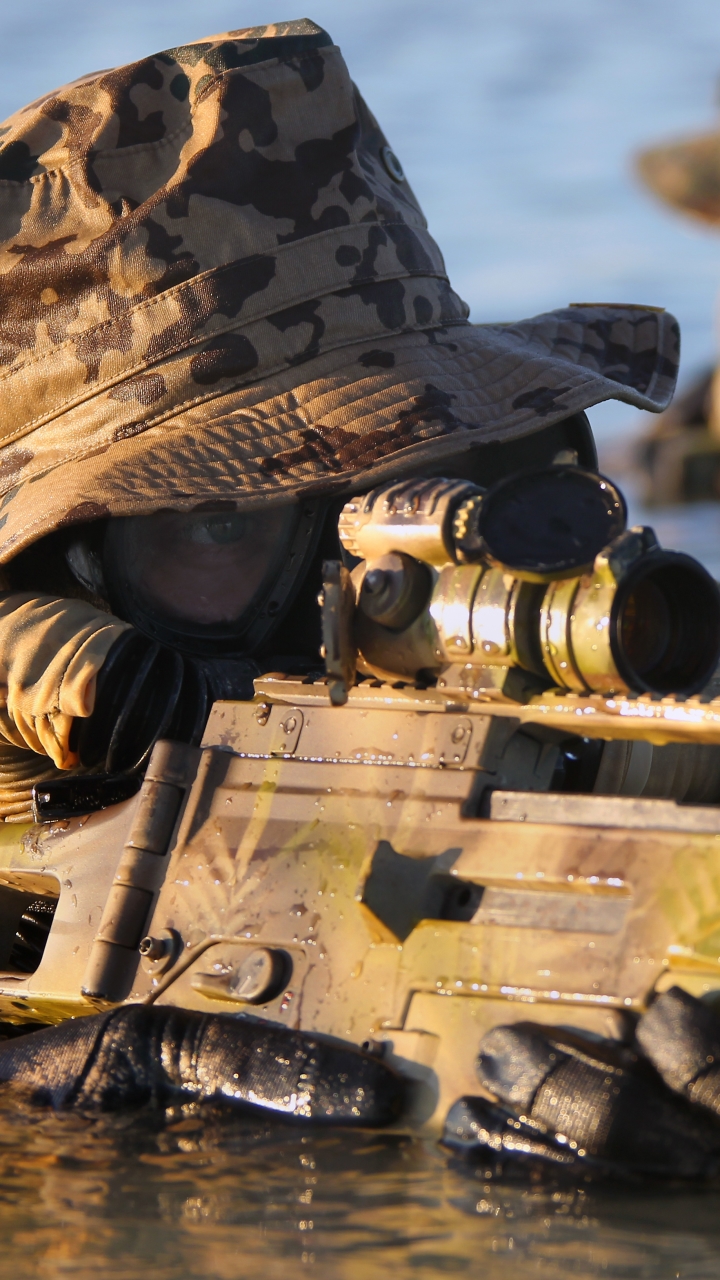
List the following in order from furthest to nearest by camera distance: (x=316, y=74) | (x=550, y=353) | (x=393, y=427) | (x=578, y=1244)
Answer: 1. (x=550, y=353)
2. (x=316, y=74)
3. (x=393, y=427)
4. (x=578, y=1244)

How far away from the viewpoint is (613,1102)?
2.21 meters

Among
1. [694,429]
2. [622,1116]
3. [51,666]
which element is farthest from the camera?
[694,429]

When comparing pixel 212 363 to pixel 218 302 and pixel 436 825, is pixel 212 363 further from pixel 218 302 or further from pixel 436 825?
pixel 436 825

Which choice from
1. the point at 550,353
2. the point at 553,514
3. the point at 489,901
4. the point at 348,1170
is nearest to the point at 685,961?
the point at 489,901

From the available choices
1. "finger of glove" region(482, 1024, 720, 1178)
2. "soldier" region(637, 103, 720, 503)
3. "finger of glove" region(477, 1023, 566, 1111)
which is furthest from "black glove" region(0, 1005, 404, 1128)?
"soldier" region(637, 103, 720, 503)

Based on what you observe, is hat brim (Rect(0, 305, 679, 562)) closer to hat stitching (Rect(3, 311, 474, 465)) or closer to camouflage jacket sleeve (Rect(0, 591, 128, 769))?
hat stitching (Rect(3, 311, 474, 465))

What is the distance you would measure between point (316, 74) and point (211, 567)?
109 centimetres

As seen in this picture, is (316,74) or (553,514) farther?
(316,74)

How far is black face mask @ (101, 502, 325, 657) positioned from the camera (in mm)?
3420

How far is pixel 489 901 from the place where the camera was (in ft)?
8.29

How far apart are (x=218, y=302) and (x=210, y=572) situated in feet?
1.79

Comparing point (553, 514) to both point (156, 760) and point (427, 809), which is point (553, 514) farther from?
point (156, 760)

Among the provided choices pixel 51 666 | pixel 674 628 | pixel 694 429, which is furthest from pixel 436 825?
pixel 694 429

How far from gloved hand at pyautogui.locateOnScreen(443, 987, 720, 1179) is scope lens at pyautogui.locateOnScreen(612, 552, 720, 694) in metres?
0.57
